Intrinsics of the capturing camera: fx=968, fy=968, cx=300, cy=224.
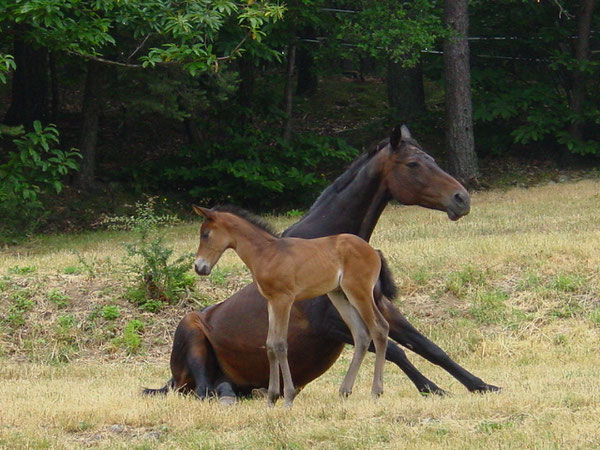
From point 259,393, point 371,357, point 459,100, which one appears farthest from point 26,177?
point 259,393

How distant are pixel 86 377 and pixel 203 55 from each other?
6.13 metres

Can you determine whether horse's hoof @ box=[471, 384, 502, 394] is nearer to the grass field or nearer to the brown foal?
the grass field

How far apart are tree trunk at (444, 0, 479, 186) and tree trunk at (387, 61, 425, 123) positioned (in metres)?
3.08

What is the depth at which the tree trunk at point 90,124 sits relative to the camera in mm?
21658

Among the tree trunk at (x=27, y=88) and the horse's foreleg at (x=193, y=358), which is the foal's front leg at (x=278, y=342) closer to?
the horse's foreleg at (x=193, y=358)

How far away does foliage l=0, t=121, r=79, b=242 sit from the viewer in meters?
17.0

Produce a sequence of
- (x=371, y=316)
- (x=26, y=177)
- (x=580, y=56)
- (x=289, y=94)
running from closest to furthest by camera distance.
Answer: (x=371, y=316) < (x=26, y=177) < (x=289, y=94) < (x=580, y=56)

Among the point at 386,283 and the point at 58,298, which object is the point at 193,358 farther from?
the point at 58,298

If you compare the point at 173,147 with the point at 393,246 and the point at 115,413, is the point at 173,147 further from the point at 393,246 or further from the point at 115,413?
the point at 115,413

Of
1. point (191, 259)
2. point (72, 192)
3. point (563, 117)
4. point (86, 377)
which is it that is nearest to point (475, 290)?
point (191, 259)

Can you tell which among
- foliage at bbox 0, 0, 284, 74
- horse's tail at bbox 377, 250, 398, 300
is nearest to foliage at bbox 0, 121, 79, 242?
foliage at bbox 0, 0, 284, 74

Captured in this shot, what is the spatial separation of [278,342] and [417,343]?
1337 millimetres

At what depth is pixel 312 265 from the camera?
7.00 meters

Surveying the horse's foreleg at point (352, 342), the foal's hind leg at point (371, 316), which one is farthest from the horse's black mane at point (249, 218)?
the horse's foreleg at point (352, 342)
